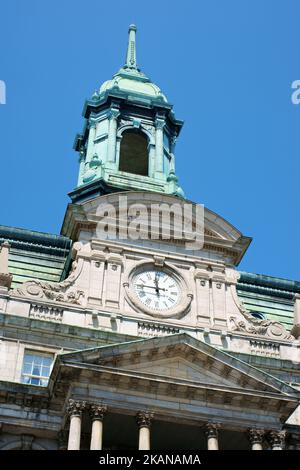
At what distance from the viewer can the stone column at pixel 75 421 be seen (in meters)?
31.1

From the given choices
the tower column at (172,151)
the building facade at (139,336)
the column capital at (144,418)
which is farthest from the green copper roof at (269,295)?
the column capital at (144,418)

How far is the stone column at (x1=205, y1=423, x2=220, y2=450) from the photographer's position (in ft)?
106

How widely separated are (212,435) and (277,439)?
233cm

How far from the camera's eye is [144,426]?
1266 inches

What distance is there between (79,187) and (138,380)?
1578 cm

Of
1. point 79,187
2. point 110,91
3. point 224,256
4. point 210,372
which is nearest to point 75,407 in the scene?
point 210,372

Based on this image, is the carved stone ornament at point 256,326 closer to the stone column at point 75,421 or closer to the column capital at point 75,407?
the column capital at point 75,407

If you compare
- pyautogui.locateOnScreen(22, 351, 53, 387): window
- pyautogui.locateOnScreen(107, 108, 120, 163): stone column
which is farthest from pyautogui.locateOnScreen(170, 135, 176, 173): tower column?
pyautogui.locateOnScreen(22, 351, 53, 387): window

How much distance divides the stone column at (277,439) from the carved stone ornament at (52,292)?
866 centimetres

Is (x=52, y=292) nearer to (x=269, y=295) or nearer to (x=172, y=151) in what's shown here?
(x=269, y=295)

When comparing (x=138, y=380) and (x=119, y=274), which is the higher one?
(x=119, y=274)

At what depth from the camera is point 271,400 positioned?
110ft

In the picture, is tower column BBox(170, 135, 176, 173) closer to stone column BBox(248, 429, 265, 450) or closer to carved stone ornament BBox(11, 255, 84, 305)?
carved stone ornament BBox(11, 255, 84, 305)

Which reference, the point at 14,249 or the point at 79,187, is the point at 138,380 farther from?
the point at 79,187
